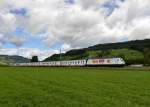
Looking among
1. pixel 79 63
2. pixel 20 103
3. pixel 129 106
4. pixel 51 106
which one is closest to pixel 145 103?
pixel 129 106

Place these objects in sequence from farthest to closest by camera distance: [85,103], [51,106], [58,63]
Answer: [58,63]
[85,103]
[51,106]

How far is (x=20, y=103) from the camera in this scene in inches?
523

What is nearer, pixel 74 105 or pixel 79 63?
pixel 74 105

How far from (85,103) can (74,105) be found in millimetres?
759

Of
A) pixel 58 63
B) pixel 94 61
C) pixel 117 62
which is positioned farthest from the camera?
pixel 58 63

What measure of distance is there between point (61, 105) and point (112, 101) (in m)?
2.52

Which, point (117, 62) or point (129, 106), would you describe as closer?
point (129, 106)

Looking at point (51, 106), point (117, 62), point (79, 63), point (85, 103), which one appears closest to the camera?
point (51, 106)

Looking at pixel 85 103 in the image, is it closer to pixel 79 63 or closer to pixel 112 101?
pixel 112 101

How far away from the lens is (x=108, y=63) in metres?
96.7

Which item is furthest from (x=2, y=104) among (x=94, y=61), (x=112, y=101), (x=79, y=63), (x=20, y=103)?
(x=79, y=63)

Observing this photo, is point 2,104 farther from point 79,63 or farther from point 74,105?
point 79,63

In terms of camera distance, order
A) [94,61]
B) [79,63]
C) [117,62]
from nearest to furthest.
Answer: [117,62] → [94,61] → [79,63]

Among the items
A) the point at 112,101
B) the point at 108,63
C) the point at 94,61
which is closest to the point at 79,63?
the point at 94,61
